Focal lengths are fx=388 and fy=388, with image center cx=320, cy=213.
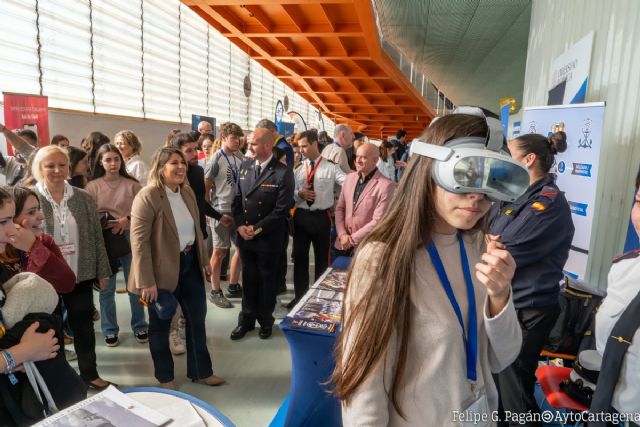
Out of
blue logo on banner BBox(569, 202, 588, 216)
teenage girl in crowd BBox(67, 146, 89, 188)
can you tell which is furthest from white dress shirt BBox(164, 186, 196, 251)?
blue logo on banner BBox(569, 202, 588, 216)

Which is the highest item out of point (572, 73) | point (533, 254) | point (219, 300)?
point (572, 73)

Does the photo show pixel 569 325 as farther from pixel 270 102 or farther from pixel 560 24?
pixel 270 102

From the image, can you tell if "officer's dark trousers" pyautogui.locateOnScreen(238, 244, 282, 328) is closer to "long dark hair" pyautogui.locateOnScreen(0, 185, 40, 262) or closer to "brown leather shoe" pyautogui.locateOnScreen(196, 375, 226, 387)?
"brown leather shoe" pyautogui.locateOnScreen(196, 375, 226, 387)

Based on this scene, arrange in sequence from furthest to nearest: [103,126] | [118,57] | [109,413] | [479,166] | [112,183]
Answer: [118,57] < [103,126] < [112,183] < [109,413] < [479,166]

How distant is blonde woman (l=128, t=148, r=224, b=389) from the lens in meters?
2.43

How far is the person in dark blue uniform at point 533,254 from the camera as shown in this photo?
84.0 inches

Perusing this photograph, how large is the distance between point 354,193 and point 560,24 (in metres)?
2.91

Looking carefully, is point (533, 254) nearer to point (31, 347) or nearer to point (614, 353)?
point (614, 353)

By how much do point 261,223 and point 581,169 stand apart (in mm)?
2681

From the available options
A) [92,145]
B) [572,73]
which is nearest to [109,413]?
[92,145]

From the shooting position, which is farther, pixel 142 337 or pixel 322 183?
pixel 322 183

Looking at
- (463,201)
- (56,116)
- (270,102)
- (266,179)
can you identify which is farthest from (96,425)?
(270,102)

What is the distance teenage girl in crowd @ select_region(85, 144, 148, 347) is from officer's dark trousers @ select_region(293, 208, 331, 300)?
155 centimetres

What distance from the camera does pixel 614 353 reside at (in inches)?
60.7
